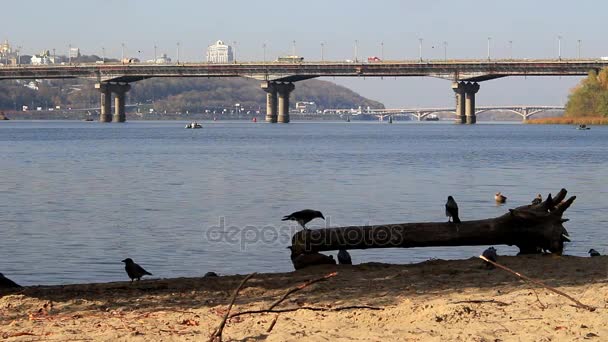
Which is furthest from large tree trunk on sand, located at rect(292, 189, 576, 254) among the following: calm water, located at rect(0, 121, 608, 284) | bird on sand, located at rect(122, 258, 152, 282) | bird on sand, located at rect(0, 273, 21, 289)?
bird on sand, located at rect(0, 273, 21, 289)

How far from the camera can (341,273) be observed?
17.6m

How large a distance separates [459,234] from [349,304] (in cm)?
578

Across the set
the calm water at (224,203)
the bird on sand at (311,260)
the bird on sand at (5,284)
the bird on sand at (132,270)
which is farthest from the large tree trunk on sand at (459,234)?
the bird on sand at (5,284)

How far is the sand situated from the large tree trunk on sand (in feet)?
2.39

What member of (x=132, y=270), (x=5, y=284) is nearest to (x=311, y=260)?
(x=132, y=270)

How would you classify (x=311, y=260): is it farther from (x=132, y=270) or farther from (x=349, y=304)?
(x=349, y=304)

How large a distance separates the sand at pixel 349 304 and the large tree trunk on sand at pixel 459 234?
0.73m

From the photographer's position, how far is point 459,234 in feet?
64.4

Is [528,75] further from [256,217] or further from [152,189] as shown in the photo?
[256,217]

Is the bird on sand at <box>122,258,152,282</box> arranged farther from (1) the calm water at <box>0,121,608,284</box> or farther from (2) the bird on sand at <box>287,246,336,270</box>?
(2) the bird on sand at <box>287,246,336,270</box>

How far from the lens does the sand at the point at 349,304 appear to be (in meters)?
12.1

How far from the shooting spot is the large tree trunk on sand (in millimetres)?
19453

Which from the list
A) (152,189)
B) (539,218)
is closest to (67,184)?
(152,189)

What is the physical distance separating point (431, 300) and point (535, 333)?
8.65 feet
